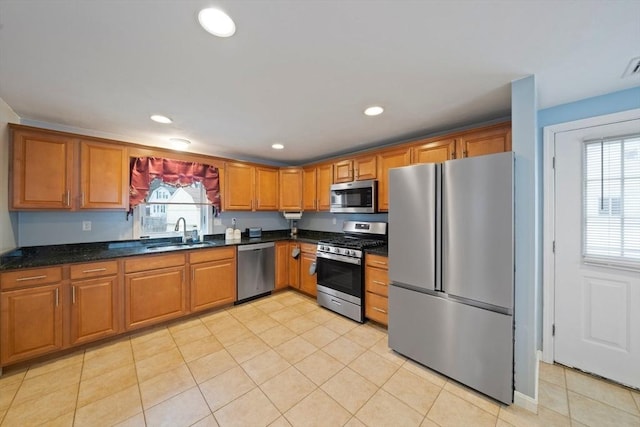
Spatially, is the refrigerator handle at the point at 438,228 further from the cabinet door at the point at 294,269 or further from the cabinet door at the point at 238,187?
the cabinet door at the point at 238,187

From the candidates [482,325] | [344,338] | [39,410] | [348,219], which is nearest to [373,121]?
[348,219]

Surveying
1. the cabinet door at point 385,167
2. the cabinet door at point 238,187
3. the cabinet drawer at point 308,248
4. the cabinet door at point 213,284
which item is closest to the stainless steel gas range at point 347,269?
the cabinet drawer at point 308,248

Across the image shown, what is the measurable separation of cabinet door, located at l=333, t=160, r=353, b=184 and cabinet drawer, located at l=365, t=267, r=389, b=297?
1.39m

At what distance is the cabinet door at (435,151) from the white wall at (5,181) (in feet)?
13.0

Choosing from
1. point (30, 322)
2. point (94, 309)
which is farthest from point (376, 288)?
point (30, 322)

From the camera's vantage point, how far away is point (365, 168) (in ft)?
10.7

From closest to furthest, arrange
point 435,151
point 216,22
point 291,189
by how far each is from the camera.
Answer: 1. point 216,22
2. point 435,151
3. point 291,189

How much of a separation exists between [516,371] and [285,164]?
4.22 m

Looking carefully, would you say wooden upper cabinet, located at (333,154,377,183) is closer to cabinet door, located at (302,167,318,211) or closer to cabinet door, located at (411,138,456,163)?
cabinet door, located at (302,167,318,211)

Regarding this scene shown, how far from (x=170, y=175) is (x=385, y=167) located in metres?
Answer: 2.87

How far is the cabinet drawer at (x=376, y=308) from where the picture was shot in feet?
8.80

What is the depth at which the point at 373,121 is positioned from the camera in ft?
8.23

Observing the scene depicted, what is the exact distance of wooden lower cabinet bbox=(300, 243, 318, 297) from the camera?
365 cm

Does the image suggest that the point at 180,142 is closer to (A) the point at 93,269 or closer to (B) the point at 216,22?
(A) the point at 93,269
